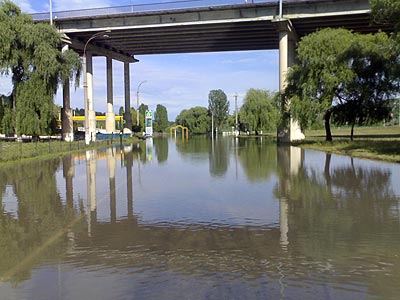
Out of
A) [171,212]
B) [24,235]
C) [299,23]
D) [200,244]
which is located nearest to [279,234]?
[200,244]

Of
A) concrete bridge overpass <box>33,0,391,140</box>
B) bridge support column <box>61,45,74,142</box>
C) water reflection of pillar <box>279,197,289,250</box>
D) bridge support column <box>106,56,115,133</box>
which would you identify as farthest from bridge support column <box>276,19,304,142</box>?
water reflection of pillar <box>279,197,289,250</box>

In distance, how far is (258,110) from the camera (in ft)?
241

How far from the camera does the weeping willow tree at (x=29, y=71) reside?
38375 millimetres

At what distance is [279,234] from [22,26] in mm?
37987

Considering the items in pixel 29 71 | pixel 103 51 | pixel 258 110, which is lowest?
pixel 258 110

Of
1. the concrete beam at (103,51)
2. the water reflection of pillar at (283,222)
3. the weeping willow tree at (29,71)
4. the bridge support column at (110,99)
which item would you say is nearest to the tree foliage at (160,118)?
the concrete beam at (103,51)

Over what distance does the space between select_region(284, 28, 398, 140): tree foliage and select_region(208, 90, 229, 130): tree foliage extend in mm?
103197

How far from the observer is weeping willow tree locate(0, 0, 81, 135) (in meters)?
38.4

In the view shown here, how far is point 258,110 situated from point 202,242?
67.7 metres

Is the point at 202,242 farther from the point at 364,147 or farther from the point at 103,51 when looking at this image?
the point at 103,51

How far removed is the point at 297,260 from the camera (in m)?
5.91

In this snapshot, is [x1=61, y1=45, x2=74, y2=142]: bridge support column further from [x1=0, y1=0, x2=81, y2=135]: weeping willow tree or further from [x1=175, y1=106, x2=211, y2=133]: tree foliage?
[x1=175, y1=106, x2=211, y2=133]: tree foliage

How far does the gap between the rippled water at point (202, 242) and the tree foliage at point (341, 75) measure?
76.7 feet

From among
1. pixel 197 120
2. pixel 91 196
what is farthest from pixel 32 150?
pixel 197 120
